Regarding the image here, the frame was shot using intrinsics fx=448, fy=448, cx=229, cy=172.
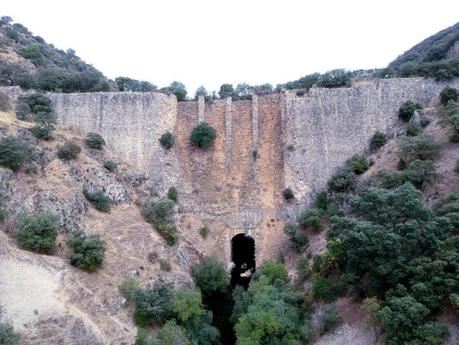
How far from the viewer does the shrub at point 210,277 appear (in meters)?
32.3

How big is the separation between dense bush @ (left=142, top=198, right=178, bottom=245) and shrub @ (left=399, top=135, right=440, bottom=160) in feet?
59.2

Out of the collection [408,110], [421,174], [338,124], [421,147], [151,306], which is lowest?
[151,306]

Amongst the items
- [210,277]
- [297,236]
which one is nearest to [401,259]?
[297,236]

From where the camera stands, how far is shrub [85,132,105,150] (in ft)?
123

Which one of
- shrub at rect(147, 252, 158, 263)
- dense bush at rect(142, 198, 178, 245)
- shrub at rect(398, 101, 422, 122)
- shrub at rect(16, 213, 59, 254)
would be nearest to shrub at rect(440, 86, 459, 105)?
shrub at rect(398, 101, 422, 122)

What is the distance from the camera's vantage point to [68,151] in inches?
1330

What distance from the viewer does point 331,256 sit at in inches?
1078

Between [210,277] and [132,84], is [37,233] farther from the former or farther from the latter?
[132,84]

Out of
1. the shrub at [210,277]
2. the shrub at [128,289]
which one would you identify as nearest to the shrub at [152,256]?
the shrub at [210,277]

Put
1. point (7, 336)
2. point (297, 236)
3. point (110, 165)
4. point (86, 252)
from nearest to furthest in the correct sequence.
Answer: point (7, 336) < point (86, 252) < point (297, 236) < point (110, 165)

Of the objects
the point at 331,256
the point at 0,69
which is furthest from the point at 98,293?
the point at 0,69

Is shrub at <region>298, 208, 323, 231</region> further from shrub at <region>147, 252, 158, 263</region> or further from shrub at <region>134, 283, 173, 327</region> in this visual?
shrub at <region>134, 283, 173, 327</region>

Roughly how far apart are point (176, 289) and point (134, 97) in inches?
747

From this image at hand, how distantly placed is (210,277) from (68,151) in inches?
559
